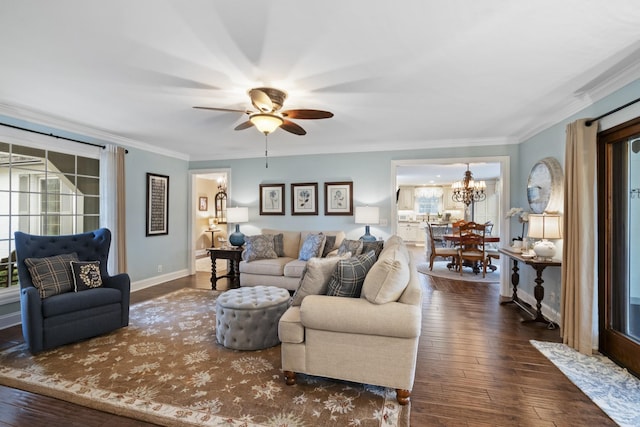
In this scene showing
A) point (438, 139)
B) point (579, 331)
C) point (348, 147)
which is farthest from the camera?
point (348, 147)

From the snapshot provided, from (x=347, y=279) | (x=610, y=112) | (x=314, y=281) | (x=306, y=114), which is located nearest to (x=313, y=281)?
(x=314, y=281)

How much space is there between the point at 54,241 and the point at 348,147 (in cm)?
434

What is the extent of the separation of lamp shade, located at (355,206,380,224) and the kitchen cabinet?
7.54 meters

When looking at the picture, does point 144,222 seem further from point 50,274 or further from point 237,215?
point 50,274

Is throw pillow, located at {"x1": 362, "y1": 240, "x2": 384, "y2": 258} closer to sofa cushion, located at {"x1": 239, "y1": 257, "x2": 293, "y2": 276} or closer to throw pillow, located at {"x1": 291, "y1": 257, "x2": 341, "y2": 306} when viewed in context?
sofa cushion, located at {"x1": 239, "y1": 257, "x2": 293, "y2": 276}

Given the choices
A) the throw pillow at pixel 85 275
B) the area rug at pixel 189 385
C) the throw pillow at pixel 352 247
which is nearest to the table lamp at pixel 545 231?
the throw pillow at pixel 352 247

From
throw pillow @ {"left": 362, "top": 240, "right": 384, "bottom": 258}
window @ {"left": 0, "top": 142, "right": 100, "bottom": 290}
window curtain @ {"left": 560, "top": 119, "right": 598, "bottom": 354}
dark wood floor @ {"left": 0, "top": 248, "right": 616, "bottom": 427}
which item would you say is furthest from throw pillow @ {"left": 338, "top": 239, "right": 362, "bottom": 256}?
window @ {"left": 0, "top": 142, "right": 100, "bottom": 290}

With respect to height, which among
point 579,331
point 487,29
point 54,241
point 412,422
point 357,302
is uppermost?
point 487,29

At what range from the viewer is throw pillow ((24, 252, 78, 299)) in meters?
3.01

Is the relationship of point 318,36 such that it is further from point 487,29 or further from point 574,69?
point 574,69

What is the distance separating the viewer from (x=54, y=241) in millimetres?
3461

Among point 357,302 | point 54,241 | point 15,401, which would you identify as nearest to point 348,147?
point 357,302

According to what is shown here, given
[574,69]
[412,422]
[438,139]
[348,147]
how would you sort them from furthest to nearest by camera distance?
[348,147] < [438,139] < [574,69] < [412,422]

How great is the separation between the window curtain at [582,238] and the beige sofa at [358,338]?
72.0 inches
